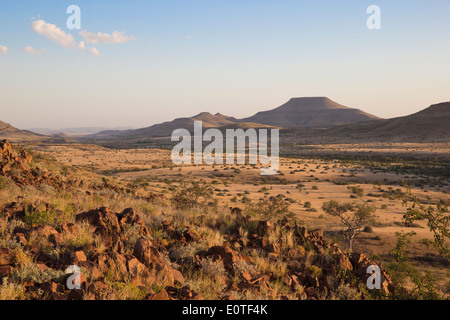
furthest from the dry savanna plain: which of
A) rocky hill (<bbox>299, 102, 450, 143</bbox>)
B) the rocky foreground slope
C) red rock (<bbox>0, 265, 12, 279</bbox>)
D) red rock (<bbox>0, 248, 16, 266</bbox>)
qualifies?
rocky hill (<bbox>299, 102, 450, 143</bbox>)

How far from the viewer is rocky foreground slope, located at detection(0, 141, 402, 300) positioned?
359 centimetres

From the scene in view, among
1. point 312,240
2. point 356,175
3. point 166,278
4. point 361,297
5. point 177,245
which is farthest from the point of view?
point 356,175

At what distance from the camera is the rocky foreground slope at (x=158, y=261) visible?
11.8 feet

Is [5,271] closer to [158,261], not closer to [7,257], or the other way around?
[7,257]

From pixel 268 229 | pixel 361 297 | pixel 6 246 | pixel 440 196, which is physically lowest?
pixel 440 196

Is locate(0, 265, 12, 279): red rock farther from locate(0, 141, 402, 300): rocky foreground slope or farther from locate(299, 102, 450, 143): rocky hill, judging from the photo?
locate(299, 102, 450, 143): rocky hill

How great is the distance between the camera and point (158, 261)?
4410mm

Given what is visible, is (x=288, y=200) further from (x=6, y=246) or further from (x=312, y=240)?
(x=6, y=246)

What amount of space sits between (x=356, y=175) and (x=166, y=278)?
3449 cm

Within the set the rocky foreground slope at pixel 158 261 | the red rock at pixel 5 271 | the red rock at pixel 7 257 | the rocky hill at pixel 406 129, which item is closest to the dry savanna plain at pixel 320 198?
the rocky foreground slope at pixel 158 261

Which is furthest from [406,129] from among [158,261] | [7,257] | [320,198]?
[7,257]

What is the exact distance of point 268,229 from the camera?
7219 millimetres

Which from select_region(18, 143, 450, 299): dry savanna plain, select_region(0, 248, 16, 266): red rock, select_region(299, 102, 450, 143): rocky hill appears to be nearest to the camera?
select_region(0, 248, 16, 266): red rock
